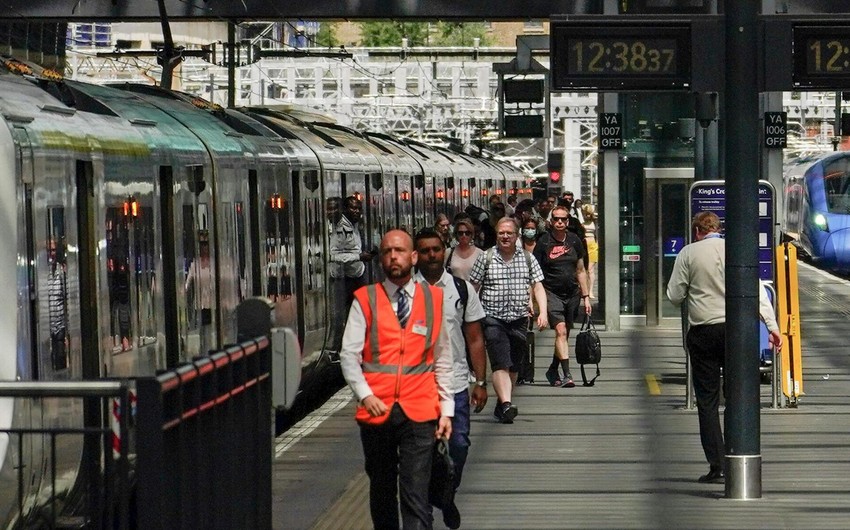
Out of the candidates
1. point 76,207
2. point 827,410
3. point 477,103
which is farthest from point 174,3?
point 477,103

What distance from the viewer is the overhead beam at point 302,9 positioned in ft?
77.8

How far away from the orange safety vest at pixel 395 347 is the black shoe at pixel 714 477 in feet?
12.6

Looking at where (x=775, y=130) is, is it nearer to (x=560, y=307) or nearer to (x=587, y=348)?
(x=560, y=307)

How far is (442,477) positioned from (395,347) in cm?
78

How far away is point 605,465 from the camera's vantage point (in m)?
13.0

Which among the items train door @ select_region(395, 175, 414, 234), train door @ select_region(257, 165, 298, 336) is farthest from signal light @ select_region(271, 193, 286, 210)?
train door @ select_region(395, 175, 414, 234)

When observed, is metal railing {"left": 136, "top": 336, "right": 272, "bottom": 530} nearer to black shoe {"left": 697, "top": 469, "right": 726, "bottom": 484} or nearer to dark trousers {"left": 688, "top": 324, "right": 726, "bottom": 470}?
dark trousers {"left": 688, "top": 324, "right": 726, "bottom": 470}

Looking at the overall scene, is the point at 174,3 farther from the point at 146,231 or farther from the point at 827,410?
the point at 146,231

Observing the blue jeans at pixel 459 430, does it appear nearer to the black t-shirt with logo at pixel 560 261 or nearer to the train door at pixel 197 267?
the train door at pixel 197 267

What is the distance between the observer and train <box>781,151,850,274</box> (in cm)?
4284

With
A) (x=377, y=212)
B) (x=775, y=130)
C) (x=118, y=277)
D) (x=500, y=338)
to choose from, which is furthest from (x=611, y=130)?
(x=118, y=277)

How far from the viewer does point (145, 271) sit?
11.2m

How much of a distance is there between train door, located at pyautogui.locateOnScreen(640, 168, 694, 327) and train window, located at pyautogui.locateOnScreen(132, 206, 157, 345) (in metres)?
14.7

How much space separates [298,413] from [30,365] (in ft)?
28.5
